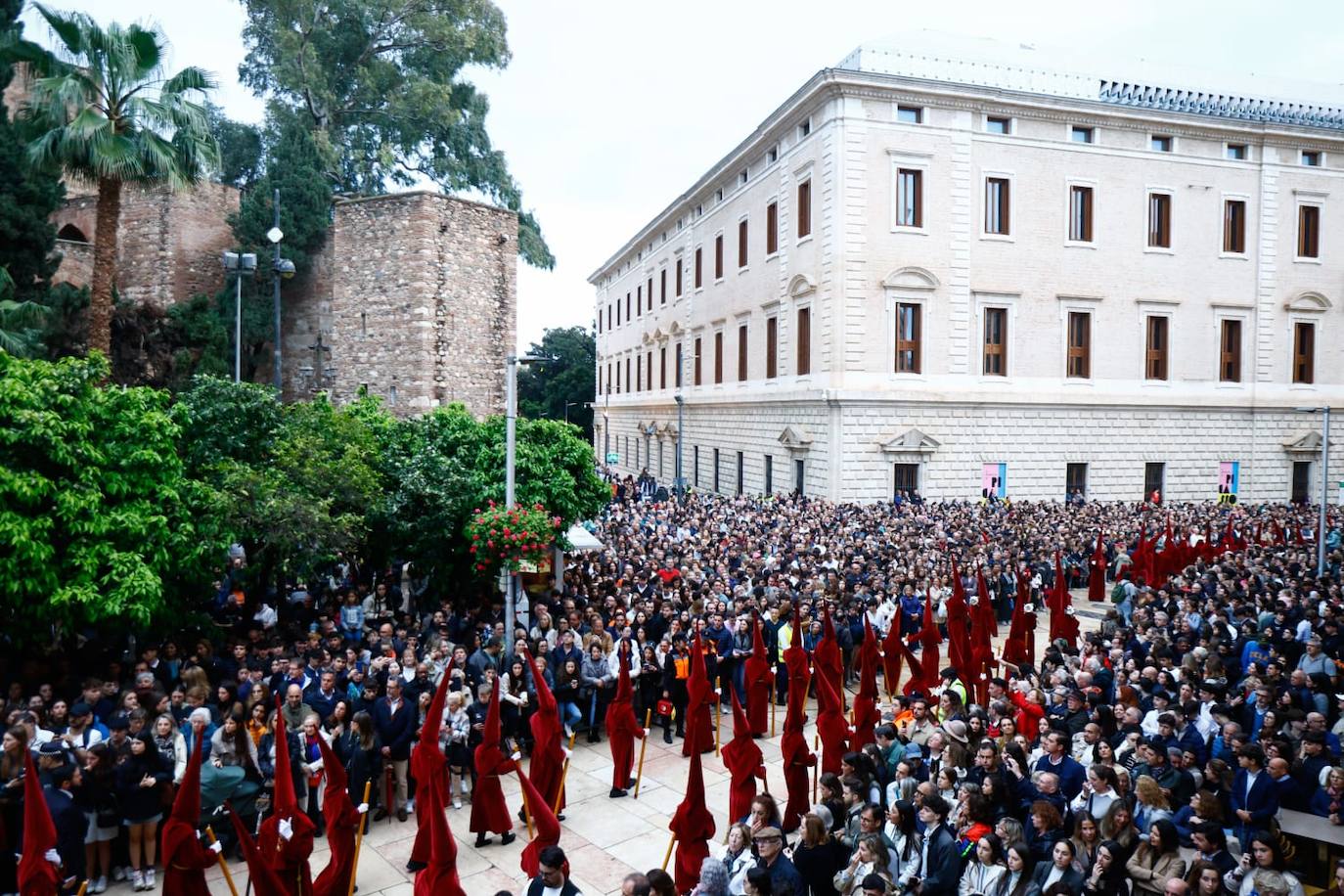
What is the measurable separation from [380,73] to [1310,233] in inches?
1374

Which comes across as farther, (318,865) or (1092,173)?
(1092,173)

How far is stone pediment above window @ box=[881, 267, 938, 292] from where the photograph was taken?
1138 inches

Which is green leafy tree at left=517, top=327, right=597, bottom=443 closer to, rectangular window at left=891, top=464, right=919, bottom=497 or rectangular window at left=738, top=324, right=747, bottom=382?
rectangular window at left=738, top=324, right=747, bottom=382

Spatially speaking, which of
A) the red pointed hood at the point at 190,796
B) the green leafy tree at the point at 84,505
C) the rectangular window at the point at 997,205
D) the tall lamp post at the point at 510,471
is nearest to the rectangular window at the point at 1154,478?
the rectangular window at the point at 997,205

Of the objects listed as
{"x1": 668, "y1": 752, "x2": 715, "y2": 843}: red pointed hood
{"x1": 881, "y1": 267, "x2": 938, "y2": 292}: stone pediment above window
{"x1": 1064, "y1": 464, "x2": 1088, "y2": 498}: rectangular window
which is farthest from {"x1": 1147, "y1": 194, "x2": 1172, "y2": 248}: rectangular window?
{"x1": 668, "y1": 752, "x2": 715, "y2": 843}: red pointed hood

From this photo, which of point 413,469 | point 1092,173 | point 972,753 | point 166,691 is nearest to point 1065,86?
point 1092,173

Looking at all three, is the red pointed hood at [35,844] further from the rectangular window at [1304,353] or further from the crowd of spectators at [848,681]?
the rectangular window at [1304,353]

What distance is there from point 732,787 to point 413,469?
8.79m

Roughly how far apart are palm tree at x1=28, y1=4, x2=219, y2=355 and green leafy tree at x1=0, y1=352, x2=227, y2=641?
6.22 meters

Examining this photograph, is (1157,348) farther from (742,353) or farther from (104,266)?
(104,266)

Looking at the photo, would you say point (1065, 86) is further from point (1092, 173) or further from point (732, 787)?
point (732, 787)

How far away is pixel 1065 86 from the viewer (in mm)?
30828

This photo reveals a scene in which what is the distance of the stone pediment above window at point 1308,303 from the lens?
1312 inches

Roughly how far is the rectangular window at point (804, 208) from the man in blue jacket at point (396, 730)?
23.9 metres
